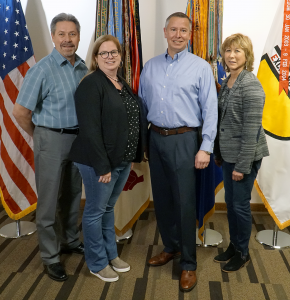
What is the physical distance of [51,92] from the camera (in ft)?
6.82

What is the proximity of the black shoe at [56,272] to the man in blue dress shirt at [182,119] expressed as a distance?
0.79 meters

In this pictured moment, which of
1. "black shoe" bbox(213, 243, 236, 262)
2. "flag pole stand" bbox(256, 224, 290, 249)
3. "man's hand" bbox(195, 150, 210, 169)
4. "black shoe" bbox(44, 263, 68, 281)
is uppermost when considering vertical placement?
"man's hand" bbox(195, 150, 210, 169)

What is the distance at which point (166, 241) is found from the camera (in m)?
2.40

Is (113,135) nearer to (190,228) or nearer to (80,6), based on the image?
(190,228)

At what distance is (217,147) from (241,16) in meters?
1.44

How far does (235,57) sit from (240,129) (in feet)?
1.49

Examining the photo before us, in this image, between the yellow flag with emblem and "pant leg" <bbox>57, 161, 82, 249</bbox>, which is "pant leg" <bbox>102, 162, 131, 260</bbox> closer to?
"pant leg" <bbox>57, 161, 82, 249</bbox>

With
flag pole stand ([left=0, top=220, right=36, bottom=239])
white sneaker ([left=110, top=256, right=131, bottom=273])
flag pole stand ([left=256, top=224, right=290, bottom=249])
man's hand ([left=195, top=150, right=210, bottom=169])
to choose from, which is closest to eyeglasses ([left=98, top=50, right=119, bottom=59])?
man's hand ([left=195, top=150, right=210, bottom=169])

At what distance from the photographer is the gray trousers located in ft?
6.99

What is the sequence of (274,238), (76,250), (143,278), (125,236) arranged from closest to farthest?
1. (143,278)
2. (76,250)
3. (274,238)
4. (125,236)

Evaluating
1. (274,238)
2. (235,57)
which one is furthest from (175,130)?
(274,238)

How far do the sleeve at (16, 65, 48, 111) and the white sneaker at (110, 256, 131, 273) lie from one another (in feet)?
3.87

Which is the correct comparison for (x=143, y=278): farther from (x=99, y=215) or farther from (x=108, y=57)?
(x=108, y=57)

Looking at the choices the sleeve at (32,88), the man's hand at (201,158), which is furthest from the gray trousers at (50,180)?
the man's hand at (201,158)
